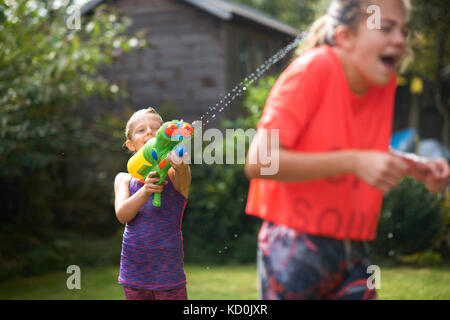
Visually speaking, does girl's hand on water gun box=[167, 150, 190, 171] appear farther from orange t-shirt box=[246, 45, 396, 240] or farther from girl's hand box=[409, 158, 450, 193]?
girl's hand box=[409, 158, 450, 193]

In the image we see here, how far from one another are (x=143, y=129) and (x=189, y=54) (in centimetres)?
939

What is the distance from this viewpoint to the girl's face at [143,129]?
2.24 metres

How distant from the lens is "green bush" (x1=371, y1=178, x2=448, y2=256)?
6.28 m

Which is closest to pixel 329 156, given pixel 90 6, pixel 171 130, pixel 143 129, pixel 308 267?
pixel 308 267

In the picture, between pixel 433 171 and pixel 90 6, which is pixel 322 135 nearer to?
pixel 433 171

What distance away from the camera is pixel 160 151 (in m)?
2.00

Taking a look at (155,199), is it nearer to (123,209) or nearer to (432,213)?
(123,209)

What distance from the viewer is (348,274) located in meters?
1.53

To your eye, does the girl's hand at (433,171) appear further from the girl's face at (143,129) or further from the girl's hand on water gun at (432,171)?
the girl's face at (143,129)

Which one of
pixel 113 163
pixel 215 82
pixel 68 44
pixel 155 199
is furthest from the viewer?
pixel 215 82

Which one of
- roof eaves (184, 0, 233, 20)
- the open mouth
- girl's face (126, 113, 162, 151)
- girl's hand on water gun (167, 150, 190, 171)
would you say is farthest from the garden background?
roof eaves (184, 0, 233, 20)

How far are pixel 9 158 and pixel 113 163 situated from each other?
117 inches

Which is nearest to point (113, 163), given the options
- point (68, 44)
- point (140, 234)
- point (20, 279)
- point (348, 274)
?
point (68, 44)

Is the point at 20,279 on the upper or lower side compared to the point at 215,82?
lower
